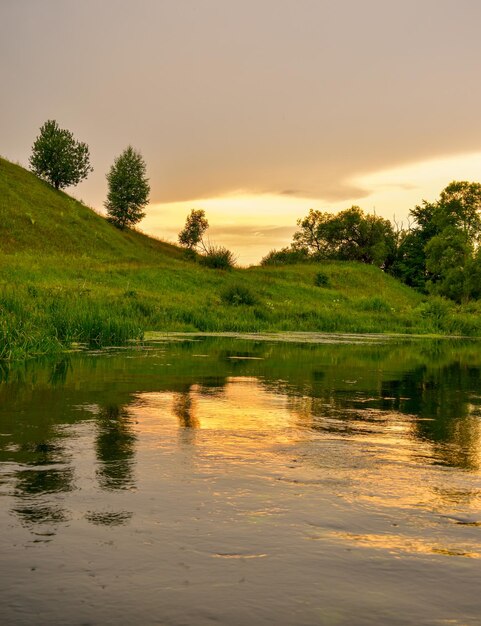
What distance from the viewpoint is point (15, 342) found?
18.0 meters

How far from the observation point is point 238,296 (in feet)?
133

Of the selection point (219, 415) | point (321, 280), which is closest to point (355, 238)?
point (321, 280)

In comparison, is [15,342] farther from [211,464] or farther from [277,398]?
[211,464]

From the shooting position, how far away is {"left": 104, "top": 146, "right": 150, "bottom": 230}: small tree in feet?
311

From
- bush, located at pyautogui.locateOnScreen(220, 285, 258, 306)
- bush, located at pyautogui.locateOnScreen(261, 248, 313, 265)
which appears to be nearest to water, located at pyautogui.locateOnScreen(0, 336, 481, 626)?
bush, located at pyautogui.locateOnScreen(220, 285, 258, 306)

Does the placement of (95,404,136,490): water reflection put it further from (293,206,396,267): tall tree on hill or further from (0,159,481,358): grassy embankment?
(293,206,396,267): tall tree on hill

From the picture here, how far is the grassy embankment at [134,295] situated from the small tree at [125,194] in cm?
1349

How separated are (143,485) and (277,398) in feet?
20.0

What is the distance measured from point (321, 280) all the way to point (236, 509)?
5771 cm

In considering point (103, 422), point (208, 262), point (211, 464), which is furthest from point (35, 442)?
point (208, 262)

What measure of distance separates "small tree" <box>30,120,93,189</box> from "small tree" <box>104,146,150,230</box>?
4.36m

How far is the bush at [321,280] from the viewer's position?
203 ft

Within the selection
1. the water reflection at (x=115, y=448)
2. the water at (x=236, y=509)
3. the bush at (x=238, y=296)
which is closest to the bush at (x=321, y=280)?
the bush at (x=238, y=296)

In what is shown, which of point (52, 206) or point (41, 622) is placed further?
point (52, 206)
